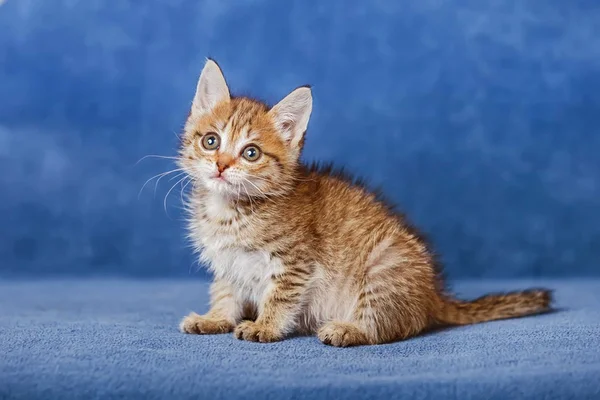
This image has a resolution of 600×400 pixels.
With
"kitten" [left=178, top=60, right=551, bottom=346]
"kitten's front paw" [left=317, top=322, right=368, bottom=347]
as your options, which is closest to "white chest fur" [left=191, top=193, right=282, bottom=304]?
"kitten" [left=178, top=60, right=551, bottom=346]

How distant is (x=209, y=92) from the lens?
97.8 inches

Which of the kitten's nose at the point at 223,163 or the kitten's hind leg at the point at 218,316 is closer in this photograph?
the kitten's nose at the point at 223,163

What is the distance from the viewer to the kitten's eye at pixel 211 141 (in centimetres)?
233

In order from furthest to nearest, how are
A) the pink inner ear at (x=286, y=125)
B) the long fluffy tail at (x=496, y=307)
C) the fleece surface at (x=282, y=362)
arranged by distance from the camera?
the long fluffy tail at (x=496, y=307) → the pink inner ear at (x=286, y=125) → the fleece surface at (x=282, y=362)

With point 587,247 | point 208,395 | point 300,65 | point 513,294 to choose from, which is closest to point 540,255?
point 587,247

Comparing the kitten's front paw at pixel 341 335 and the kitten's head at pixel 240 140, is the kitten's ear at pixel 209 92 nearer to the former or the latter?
the kitten's head at pixel 240 140

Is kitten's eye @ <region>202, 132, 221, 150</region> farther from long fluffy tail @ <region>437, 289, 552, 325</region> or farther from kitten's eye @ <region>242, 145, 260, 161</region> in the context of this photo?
long fluffy tail @ <region>437, 289, 552, 325</region>

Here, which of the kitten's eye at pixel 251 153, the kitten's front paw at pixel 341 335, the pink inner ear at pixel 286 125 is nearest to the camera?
the kitten's front paw at pixel 341 335

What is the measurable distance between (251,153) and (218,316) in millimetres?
530

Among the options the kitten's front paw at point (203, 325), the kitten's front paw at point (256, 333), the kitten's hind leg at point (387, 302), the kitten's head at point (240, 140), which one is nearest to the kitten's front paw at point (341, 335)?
the kitten's hind leg at point (387, 302)

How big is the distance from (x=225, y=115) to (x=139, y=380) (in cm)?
93

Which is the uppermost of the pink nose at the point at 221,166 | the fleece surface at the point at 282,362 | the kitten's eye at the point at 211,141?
the kitten's eye at the point at 211,141

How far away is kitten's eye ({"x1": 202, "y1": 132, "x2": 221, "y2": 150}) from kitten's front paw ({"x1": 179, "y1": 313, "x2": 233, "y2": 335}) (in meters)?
0.52

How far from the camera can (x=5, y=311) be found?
280cm
